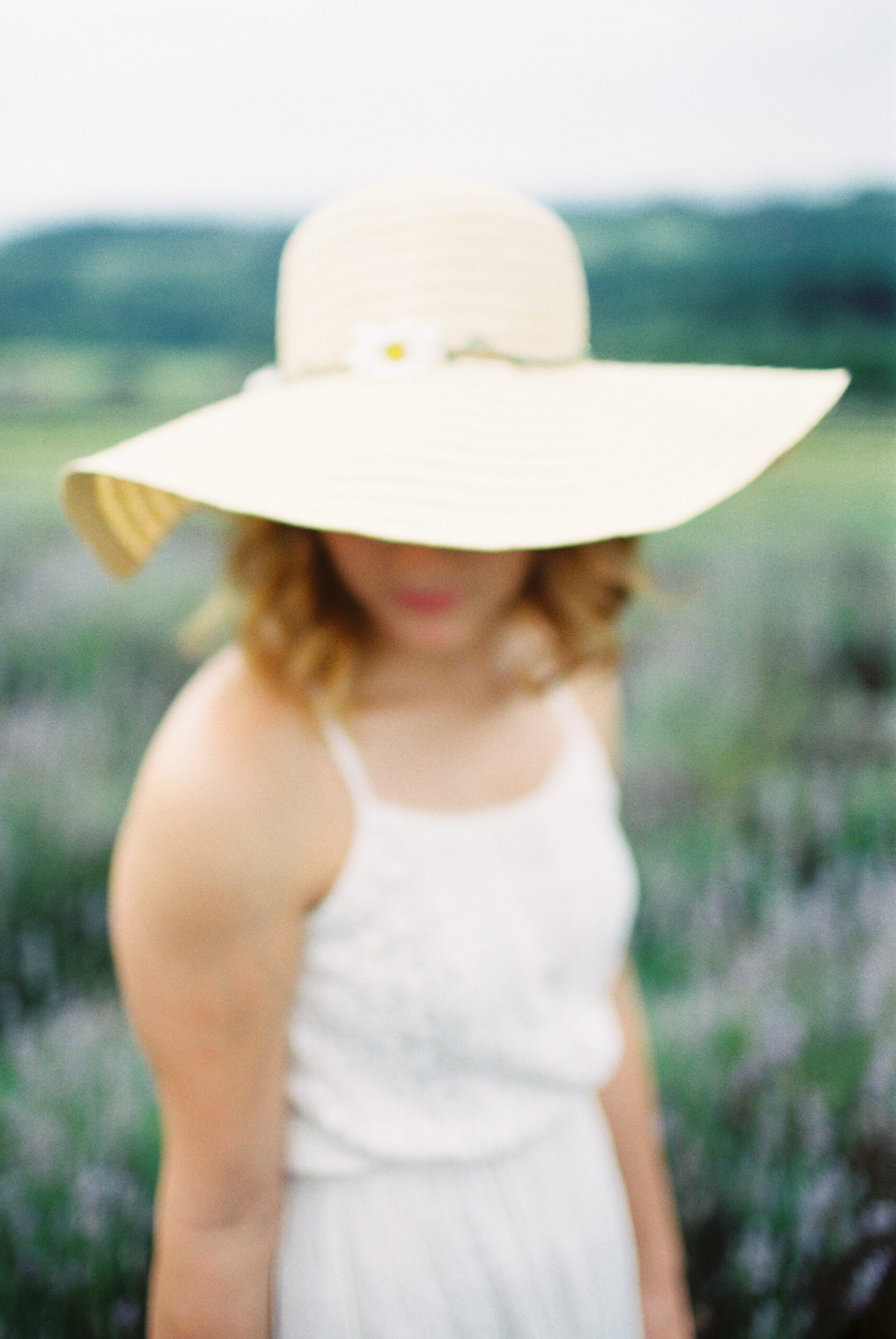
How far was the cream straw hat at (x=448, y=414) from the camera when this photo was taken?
26.2 inches

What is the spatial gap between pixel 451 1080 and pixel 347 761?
355mm

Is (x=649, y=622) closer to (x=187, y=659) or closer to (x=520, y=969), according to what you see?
(x=187, y=659)

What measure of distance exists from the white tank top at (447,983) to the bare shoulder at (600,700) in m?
0.20

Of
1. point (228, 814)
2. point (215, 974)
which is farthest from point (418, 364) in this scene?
point (215, 974)

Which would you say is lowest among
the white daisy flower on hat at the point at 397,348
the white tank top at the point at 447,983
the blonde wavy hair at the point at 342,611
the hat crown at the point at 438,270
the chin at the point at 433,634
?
the white tank top at the point at 447,983

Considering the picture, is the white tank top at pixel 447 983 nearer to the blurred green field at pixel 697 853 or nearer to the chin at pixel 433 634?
the chin at pixel 433 634

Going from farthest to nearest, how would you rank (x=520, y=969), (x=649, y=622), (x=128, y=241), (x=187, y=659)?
(x=649, y=622) → (x=187, y=659) → (x=128, y=241) → (x=520, y=969)

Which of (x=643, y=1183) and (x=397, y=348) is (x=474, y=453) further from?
(x=643, y=1183)

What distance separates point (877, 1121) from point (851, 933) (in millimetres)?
371

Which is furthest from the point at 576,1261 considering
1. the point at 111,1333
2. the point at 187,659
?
the point at 187,659

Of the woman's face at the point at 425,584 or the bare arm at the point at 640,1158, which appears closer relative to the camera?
the woman's face at the point at 425,584

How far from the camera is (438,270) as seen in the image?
0.76 meters

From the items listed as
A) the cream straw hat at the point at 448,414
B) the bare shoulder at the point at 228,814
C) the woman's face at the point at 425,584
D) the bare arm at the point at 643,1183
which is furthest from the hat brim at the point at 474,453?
the bare arm at the point at 643,1183

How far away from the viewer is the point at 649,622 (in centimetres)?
222
